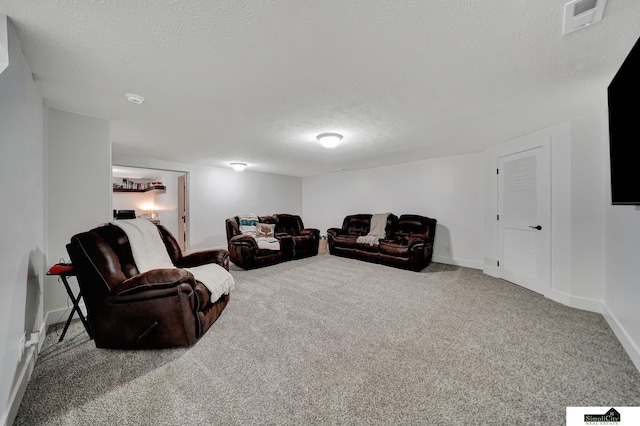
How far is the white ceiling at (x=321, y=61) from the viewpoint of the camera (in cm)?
130

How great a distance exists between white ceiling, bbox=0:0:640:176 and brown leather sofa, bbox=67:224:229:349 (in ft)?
4.60

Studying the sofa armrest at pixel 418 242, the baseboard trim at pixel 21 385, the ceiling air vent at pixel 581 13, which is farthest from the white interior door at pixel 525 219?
the baseboard trim at pixel 21 385

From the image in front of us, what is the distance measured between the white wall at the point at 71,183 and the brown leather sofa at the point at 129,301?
1.00 meters

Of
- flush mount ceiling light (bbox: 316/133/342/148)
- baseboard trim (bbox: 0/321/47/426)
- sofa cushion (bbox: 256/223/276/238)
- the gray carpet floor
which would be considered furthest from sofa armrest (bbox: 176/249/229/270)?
sofa cushion (bbox: 256/223/276/238)

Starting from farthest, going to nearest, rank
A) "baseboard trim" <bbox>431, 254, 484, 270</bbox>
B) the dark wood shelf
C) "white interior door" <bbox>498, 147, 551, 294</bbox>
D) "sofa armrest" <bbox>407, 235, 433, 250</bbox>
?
the dark wood shelf, "baseboard trim" <bbox>431, 254, 484, 270</bbox>, "sofa armrest" <bbox>407, 235, 433, 250</bbox>, "white interior door" <bbox>498, 147, 551, 294</bbox>

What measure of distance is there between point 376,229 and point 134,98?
486cm

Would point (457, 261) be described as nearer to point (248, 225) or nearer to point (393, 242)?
point (393, 242)

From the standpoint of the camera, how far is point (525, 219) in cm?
355

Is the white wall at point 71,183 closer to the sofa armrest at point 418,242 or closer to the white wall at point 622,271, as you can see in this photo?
the sofa armrest at point 418,242

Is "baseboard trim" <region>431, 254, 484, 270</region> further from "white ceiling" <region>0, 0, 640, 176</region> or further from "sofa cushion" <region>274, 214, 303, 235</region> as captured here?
"sofa cushion" <region>274, 214, 303, 235</region>

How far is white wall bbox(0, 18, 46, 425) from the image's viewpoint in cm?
132

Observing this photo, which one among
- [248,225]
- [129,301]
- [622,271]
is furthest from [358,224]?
[129,301]

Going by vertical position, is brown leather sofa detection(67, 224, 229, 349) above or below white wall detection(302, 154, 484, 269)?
below

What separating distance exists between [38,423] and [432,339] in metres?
2.73
